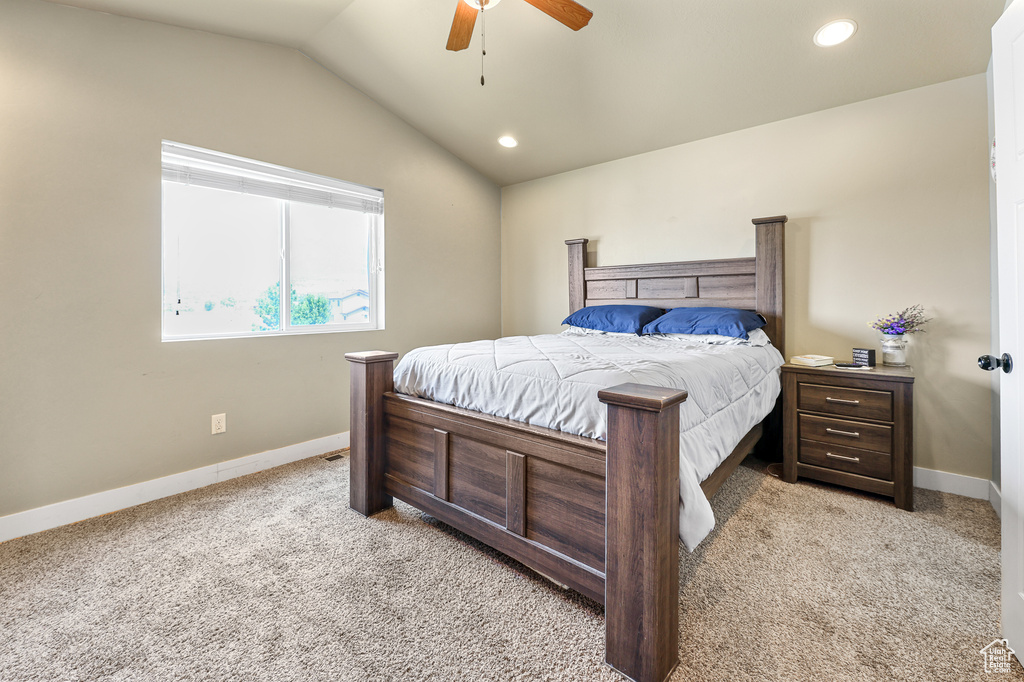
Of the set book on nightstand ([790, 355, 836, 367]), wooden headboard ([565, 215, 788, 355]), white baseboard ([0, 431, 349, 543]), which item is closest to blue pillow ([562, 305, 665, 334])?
wooden headboard ([565, 215, 788, 355])

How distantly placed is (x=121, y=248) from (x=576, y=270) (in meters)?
3.05

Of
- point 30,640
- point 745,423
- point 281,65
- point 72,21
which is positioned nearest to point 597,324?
point 745,423

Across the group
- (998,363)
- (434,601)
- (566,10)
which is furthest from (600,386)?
(566,10)

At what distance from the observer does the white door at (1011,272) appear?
1.21 meters

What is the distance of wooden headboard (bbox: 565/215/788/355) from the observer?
2.89 metres

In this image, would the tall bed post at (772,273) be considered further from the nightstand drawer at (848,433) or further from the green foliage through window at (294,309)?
the green foliage through window at (294,309)

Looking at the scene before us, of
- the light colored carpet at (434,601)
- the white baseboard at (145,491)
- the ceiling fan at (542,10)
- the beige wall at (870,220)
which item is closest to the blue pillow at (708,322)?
the beige wall at (870,220)

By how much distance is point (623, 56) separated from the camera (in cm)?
256

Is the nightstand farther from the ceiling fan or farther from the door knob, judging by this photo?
the ceiling fan

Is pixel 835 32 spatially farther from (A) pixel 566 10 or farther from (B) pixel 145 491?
(B) pixel 145 491

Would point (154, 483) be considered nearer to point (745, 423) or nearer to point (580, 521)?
point (580, 521)

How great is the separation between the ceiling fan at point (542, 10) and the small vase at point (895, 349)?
93.3 inches

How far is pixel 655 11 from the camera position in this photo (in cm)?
223

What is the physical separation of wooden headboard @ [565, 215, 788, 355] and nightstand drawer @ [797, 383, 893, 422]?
18.1 inches
